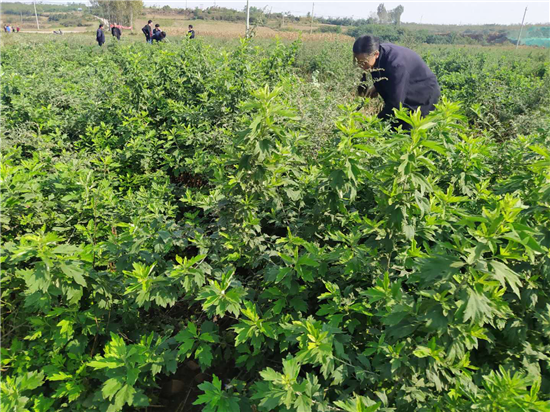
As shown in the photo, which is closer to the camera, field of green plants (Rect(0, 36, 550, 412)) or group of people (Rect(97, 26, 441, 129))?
field of green plants (Rect(0, 36, 550, 412))

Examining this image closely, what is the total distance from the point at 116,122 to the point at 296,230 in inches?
124

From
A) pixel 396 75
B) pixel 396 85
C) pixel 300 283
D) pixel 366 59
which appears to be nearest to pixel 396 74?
pixel 396 75

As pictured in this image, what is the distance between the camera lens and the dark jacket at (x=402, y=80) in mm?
4082

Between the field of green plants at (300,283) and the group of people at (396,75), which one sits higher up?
the group of people at (396,75)

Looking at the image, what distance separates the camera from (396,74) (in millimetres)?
4062

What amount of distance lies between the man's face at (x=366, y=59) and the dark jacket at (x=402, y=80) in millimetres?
47

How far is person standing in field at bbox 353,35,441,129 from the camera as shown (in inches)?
161

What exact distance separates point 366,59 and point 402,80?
0.46 m

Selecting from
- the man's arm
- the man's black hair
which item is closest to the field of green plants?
the man's arm

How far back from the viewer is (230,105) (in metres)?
4.41

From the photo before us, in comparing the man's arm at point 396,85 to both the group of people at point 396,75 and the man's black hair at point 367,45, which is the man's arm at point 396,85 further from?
the man's black hair at point 367,45

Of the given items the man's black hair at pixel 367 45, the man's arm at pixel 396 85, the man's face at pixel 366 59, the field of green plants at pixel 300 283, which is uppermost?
the man's black hair at pixel 367 45

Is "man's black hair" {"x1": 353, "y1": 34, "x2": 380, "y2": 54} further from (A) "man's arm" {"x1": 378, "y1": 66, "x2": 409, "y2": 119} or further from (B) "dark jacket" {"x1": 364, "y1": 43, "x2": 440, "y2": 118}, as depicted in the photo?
(A) "man's arm" {"x1": 378, "y1": 66, "x2": 409, "y2": 119}

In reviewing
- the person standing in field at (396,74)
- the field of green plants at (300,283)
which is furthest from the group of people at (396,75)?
the field of green plants at (300,283)
